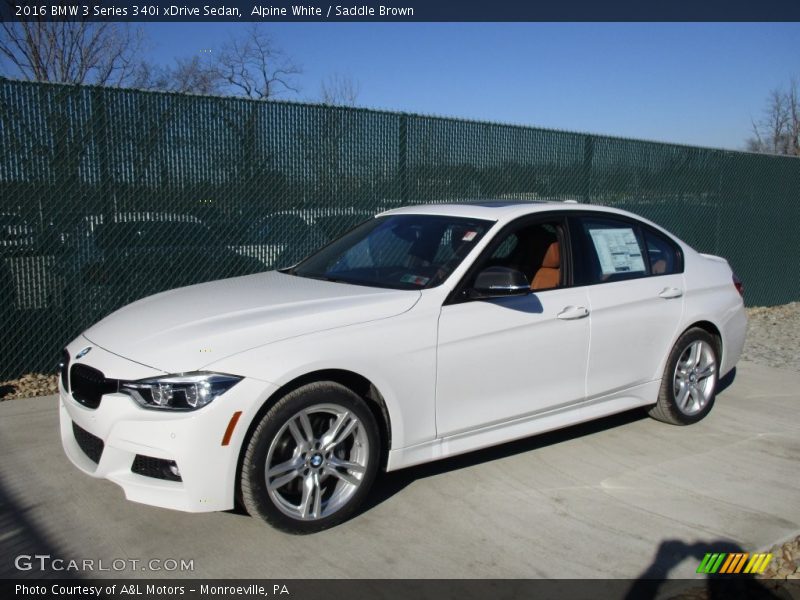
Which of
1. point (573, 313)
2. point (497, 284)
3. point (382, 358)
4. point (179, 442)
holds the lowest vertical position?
point (179, 442)

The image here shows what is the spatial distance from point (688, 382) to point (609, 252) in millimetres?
1283

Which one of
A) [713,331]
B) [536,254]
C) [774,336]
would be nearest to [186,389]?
[536,254]

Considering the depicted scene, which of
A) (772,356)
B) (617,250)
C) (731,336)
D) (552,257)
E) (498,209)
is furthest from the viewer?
(772,356)

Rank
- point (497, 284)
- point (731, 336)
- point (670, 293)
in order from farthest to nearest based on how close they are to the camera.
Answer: point (731, 336) < point (670, 293) < point (497, 284)

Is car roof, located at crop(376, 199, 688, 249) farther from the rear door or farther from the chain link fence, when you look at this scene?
the chain link fence

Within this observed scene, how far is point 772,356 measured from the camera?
29.2 ft

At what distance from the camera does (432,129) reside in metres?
8.59

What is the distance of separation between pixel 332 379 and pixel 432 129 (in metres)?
5.29

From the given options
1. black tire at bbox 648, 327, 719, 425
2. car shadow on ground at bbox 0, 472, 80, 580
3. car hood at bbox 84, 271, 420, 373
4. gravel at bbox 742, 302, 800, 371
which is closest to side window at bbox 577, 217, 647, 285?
black tire at bbox 648, 327, 719, 425

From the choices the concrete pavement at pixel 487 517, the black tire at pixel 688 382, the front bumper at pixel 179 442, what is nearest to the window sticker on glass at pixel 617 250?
the black tire at pixel 688 382

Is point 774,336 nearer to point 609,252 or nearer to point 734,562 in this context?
point 609,252

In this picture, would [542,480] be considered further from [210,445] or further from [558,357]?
[210,445]

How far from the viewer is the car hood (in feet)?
12.0
